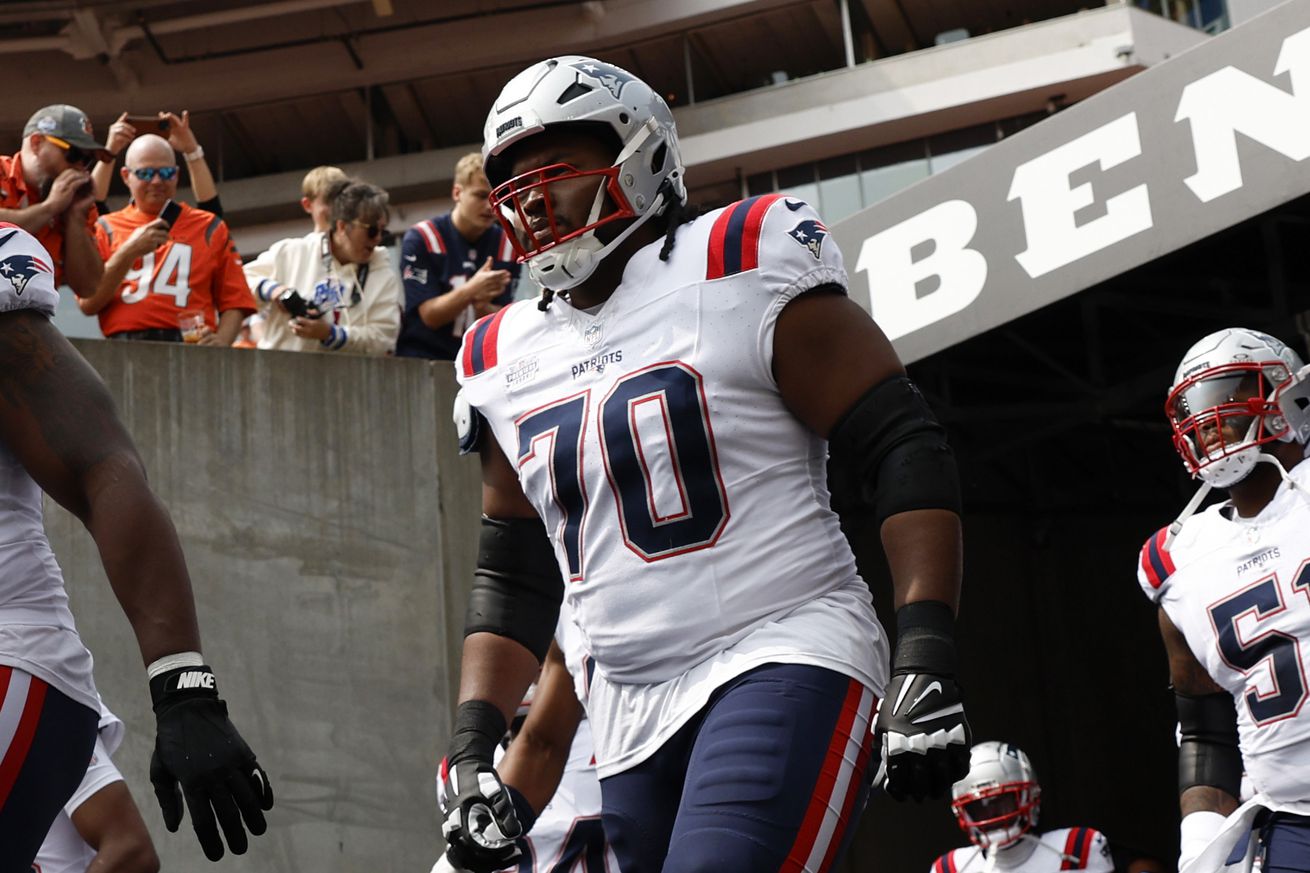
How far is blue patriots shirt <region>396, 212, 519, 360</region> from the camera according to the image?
861cm

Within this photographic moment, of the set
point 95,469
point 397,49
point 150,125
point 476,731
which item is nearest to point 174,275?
point 150,125

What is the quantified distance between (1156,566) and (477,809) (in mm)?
3016

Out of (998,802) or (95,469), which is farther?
(998,802)

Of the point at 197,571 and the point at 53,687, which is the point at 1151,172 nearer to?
the point at 197,571

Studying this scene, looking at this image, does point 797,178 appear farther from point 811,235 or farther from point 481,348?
point 811,235

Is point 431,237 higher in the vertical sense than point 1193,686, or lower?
higher

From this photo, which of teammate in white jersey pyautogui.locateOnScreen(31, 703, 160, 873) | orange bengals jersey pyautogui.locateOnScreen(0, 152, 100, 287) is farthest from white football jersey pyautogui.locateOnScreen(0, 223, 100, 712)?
orange bengals jersey pyautogui.locateOnScreen(0, 152, 100, 287)


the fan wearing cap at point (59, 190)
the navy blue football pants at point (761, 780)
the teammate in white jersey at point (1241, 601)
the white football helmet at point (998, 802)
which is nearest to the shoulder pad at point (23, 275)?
the navy blue football pants at point (761, 780)

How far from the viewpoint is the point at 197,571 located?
26.2 ft

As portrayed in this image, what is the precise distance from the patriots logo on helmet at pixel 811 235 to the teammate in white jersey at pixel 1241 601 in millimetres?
2431

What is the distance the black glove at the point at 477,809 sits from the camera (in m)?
3.33

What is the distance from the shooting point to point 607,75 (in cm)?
369

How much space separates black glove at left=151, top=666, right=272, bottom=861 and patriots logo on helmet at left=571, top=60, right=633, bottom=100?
144 centimetres

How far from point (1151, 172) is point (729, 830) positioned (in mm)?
5066
